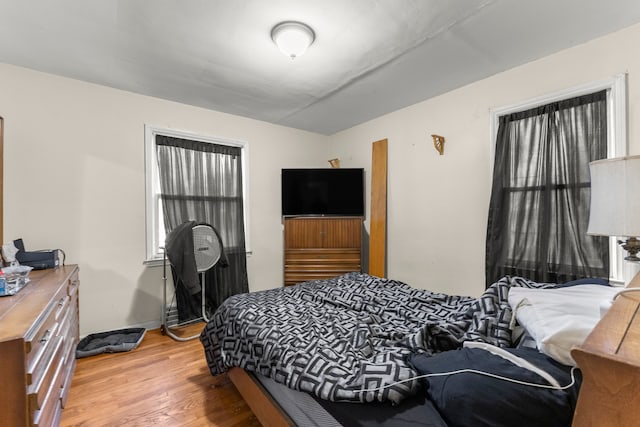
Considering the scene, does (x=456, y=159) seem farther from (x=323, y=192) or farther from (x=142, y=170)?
(x=142, y=170)

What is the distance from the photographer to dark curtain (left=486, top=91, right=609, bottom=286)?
220 cm

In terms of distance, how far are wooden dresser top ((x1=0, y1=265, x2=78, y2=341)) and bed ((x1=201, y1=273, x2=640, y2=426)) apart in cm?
92

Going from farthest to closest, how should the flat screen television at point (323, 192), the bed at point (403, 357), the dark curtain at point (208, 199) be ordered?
the flat screen television at point (323, 192)
the dark curtain at point (208, 199)
the bed at point (403, 357)

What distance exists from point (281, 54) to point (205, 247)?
197 cm

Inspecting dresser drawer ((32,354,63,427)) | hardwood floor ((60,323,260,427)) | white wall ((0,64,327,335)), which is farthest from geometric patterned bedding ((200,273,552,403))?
white wall ((0,64,327,335))

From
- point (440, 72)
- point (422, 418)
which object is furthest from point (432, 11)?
point (422, 418)

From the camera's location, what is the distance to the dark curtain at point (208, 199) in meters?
3.24

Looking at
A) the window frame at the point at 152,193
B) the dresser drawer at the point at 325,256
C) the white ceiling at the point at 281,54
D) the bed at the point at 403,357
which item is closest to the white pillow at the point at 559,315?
the bed at the point at 403,357

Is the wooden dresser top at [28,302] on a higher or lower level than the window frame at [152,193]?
lower

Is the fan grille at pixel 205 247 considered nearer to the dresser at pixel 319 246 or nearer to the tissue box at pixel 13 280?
the dresser at pixel 319 246

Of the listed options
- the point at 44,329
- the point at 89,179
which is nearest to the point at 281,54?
the point at 89,179

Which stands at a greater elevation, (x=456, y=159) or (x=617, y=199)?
Answer: (x=456, y=159)

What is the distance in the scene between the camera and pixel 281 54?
2.33m

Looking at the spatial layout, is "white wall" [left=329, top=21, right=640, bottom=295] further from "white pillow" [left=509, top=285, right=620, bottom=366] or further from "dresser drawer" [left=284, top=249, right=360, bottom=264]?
"white pillow" [left=509, top=285, right=620, bottom=366]
